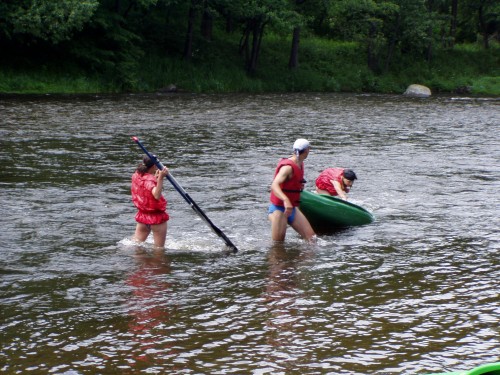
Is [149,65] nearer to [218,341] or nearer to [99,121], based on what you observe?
[99,121]

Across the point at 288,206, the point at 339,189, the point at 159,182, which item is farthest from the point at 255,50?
the point at 159,182

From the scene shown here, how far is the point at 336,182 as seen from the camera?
12039 millimetres

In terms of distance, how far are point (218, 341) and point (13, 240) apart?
15.5ft

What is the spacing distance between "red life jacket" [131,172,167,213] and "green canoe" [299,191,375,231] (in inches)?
92.9

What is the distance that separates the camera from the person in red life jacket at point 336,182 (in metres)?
11.9

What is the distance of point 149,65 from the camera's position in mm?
40312

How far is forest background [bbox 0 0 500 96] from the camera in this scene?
3544 cm

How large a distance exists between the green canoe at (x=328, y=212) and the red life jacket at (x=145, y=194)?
7.74ft

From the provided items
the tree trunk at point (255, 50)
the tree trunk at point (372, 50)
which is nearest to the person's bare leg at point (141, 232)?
the tree trunk at point (255, 50)

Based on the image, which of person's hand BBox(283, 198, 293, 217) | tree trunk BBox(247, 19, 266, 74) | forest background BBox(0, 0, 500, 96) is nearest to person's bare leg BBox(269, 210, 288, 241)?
person's hand BBox(283, 198, 293, 217)

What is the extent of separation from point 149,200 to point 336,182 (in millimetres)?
3430

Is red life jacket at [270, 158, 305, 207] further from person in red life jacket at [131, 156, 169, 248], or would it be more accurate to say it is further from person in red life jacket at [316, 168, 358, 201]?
person in red life jacket at [316, 168, 358, 201]

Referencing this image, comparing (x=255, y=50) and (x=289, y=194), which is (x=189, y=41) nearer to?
(x=255, y=50)

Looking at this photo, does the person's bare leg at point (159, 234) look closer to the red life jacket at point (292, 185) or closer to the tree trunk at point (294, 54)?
the red life jacket at point (292, 185)
